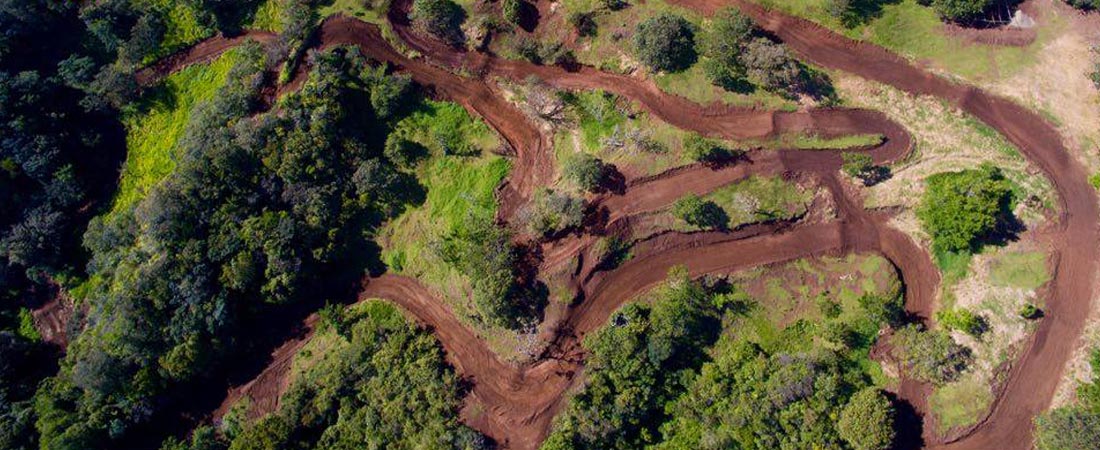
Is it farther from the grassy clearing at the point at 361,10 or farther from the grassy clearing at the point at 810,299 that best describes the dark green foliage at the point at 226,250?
the grassy clearing at the point at 810,299

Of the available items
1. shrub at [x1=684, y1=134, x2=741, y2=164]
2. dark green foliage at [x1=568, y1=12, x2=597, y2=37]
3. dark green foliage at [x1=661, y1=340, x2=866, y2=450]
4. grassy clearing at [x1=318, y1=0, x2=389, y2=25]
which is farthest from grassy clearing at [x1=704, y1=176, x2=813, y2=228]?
grassy clearing at [x1=318, y1=0, x2=389, y2=25]

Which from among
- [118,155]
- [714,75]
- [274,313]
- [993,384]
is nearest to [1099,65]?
[993,384]

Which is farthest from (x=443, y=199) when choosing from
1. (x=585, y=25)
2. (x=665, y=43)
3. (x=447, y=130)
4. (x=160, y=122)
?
(x=160, y=122)

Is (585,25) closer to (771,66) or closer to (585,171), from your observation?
(585,171)

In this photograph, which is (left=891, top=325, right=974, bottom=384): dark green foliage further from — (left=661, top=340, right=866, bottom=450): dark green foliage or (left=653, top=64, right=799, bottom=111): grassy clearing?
(left=653, top=64, right=799, bottom=111): grassy clearing

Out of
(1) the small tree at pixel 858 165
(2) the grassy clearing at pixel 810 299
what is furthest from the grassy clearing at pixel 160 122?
(1) the small tree at pixel 858 165
